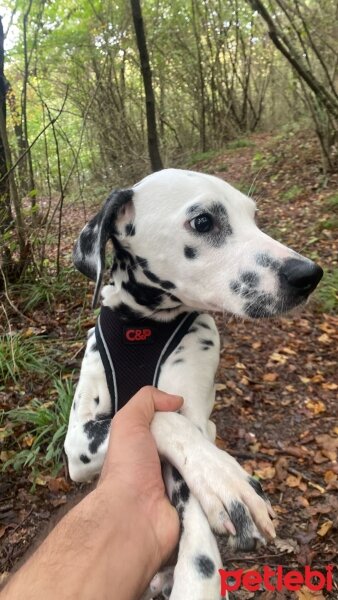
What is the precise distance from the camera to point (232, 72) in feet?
49.5

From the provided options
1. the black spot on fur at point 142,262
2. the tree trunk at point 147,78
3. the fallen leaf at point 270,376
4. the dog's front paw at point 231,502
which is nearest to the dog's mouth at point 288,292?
the black spot on fur at point 142,262

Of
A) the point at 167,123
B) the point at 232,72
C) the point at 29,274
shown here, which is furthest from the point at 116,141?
the point at 29,274

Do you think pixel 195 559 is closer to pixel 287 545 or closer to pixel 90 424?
pixel 90 424

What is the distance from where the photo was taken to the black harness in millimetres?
2365

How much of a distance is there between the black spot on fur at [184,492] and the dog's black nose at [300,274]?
36.4 inches

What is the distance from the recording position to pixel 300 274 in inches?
75.7

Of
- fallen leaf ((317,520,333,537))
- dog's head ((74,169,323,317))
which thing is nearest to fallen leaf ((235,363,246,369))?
fallen leaf ((317,520,333,537))

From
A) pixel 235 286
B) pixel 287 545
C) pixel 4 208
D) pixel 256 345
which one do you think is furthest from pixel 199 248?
pixel 4 208

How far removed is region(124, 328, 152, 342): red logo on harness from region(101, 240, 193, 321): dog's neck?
0.08m

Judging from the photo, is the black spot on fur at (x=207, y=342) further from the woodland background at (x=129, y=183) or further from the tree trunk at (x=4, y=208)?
the tree trunk at (x=4, y=208)

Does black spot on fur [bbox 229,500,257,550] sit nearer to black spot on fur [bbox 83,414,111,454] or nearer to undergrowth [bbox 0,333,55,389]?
black spot on fur [bbox 83,414,111,454]

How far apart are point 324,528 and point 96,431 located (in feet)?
5.83

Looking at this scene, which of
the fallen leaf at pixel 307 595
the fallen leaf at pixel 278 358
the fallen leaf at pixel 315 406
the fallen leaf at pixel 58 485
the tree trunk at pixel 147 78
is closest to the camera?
the fallen leaf at pixel 307 595

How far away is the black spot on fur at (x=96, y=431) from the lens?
83.5 inches
